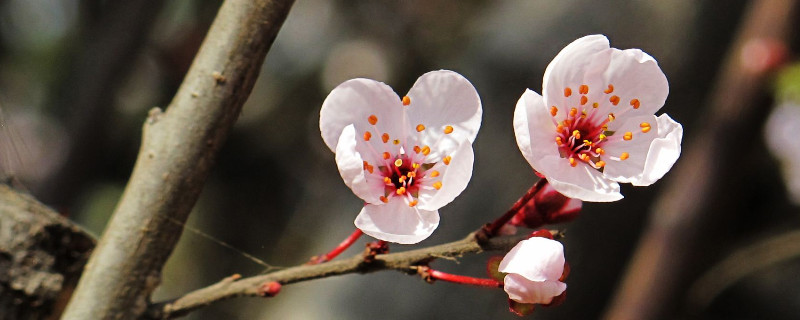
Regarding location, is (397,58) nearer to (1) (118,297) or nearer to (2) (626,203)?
(2) (626,203)

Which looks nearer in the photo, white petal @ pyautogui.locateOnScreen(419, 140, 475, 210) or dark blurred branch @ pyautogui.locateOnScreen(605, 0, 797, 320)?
white petal @ pyautogui.locateOnScreen(419, 140, 475, 210)

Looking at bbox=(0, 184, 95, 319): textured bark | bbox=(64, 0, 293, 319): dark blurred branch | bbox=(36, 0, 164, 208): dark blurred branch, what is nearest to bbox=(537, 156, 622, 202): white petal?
bbox=(64, 0, 293, 319): dark blurred branch

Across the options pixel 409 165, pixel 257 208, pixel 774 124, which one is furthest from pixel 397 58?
pixel 409 165

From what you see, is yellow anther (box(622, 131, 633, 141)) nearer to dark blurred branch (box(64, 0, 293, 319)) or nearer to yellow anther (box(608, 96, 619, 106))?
yellow anther (box(608, 96, 619, 106))

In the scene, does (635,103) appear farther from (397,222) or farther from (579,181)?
(397,222)

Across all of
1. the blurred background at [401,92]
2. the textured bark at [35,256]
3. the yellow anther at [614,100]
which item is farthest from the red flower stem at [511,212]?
the blurred background at [401,92]

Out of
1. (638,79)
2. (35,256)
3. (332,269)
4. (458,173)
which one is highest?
(638,79)

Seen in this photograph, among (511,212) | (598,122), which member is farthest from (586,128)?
(511,212)
